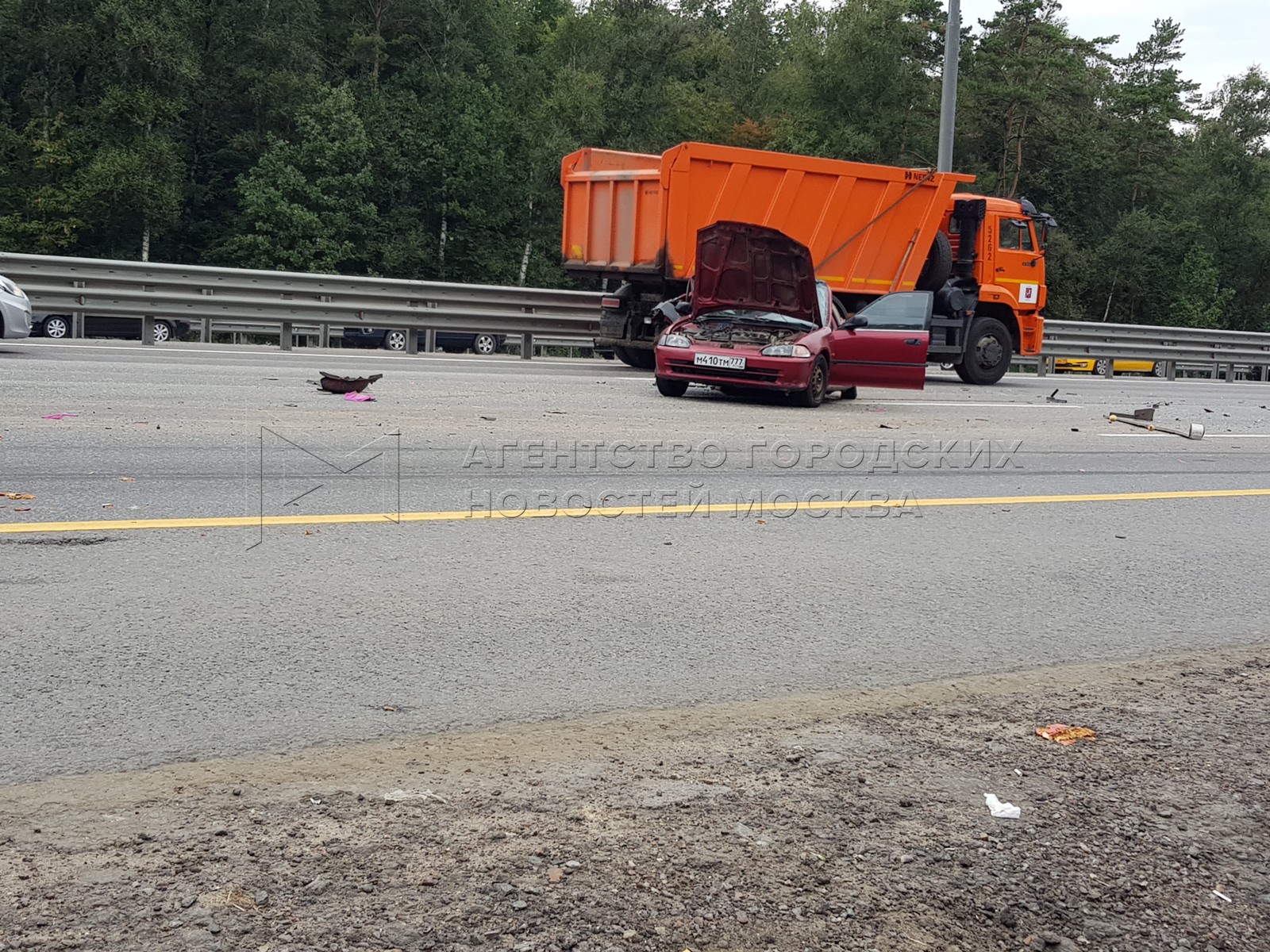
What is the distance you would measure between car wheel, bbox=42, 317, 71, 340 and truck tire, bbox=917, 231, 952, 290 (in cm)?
1507

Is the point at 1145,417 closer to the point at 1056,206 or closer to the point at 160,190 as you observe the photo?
the point at 160,190

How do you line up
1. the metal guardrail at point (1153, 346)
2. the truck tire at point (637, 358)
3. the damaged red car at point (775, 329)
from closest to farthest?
the damaged red car at point (775, 329), the truck tire at point (637, 358), the metal guardrail at point (1153, 346)

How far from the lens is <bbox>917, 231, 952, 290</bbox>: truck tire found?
795 inches

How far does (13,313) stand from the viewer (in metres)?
14.3

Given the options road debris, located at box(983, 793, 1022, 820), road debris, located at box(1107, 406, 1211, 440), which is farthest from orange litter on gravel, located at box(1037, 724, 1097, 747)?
road debris, located at box(1107, 406, 1211, 440)

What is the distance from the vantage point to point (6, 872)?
2.75 metres

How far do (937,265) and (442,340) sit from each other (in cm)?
1829

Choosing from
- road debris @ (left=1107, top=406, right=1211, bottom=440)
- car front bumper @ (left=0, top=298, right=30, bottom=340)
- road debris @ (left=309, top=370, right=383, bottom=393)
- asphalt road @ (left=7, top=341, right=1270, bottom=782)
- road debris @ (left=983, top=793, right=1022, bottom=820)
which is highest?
car front bumper @ (left=0, top=298, right=30, bottom=340)

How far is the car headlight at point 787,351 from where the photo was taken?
13312 mm

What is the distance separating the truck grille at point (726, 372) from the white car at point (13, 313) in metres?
7.68

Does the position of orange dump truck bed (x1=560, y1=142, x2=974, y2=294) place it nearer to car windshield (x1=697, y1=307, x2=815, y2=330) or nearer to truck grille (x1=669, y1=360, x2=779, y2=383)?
car windshield (x1=697, y1=307, x2=815, y2=330)

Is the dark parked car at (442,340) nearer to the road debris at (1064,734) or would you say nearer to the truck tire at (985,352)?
the truck tire at (985,352)

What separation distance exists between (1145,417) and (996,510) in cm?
736

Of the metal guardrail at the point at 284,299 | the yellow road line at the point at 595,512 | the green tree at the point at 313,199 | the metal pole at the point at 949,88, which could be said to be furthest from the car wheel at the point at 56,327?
the green tree at the point at 313,199
